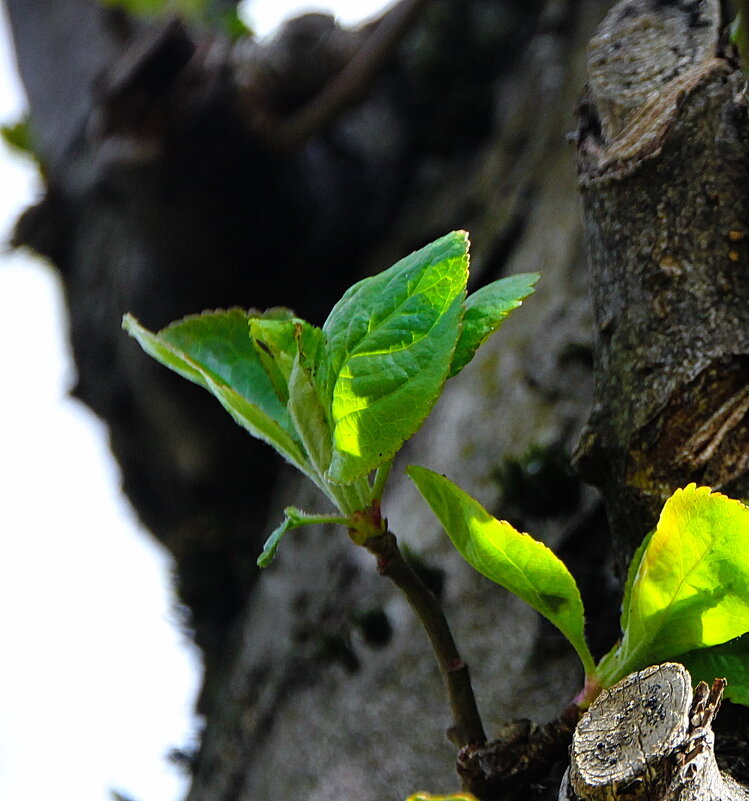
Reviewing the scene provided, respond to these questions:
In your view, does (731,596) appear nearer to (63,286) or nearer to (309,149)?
(309,149)

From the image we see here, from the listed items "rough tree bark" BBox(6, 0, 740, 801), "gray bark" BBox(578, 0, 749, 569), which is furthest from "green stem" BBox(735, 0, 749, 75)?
"rough tree bark" BBox(6, 0, 740, 801)

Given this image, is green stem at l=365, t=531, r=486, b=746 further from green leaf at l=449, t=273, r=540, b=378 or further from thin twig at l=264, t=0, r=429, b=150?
thin twig at l=264, t=0, r=429, b=150

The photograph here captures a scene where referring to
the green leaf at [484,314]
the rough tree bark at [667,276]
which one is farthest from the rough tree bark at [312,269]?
the green leaf at [484,314]

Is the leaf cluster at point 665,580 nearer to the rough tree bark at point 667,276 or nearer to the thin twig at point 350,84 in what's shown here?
the rough tree bark at point 667,276

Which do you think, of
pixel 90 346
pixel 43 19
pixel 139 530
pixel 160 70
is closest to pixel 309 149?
pixel 160 70

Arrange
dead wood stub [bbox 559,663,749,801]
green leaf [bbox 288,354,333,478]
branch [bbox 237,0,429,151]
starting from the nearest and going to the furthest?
1. dead wood stub [bbox 559,663,749,801]
2. green leaf [bbox 288,354,333,478]
3. branch [bbox 237,0,429,151]

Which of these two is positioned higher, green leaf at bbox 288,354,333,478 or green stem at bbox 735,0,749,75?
green stem at bbox 735,0,749,75

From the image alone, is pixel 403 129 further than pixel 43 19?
No
